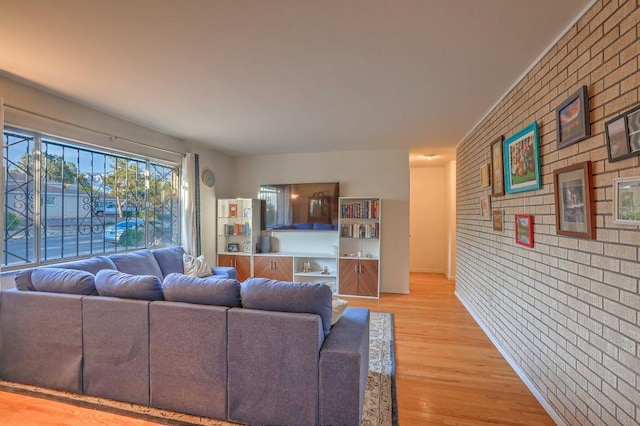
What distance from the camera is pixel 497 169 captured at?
3.17 m

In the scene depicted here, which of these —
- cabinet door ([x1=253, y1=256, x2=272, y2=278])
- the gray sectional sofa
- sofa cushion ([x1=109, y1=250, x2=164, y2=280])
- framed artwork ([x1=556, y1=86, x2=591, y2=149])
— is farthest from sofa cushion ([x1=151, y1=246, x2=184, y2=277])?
framed artwork ([x1=556, y1=86, x2=591, y2=149])

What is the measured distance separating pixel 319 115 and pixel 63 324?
306 centimetres

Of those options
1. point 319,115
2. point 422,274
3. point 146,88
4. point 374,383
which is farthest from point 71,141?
point 422,274

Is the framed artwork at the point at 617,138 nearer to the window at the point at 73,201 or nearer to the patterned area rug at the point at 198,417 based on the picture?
the patterned area rug at the point at 198,417

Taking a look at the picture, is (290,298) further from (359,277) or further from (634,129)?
(359,277)

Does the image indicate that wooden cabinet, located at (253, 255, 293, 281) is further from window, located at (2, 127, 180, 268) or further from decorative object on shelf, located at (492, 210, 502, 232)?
decorative object on shelf, located at (492, 210, 502, 232)

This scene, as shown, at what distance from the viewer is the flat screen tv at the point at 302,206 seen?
548 centimetres

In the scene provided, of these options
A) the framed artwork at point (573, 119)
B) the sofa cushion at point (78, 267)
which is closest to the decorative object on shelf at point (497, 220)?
the framed artwork at point (573, 119)

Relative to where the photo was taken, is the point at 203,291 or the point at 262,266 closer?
the point at 203,291

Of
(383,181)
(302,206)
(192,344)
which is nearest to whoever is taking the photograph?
(192,344)

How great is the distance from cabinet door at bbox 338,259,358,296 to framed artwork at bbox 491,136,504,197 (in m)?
2.49

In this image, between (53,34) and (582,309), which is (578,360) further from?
(53,34)

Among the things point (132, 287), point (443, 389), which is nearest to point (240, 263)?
point (132, 287)

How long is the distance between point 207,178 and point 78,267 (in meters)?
2.75
